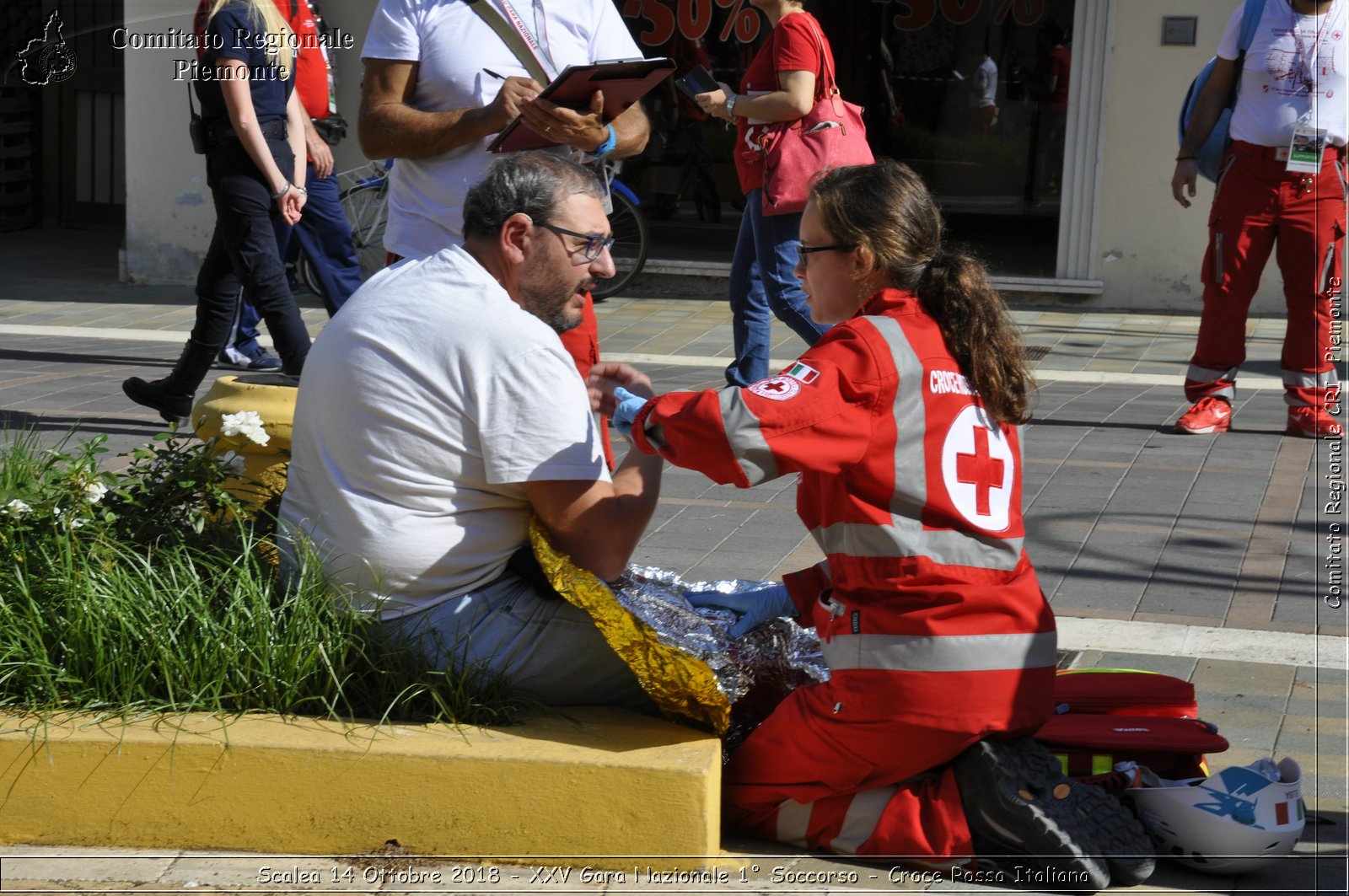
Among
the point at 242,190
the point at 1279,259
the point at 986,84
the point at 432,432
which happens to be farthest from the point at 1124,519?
the point at 986,84

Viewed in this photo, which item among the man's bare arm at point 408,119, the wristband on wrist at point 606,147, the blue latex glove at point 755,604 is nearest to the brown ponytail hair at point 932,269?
the blue latex glove at point 755,604

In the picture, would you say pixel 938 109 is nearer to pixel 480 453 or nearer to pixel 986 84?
pixel 986 84

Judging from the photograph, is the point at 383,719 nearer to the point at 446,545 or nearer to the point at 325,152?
the point at 446,545

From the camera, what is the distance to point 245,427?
3668 millimetres

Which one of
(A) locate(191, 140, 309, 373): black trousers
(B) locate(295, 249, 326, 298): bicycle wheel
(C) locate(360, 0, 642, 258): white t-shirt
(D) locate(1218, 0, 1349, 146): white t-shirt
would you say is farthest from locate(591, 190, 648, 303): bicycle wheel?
(C) locate(360, 0, 642, 258): white t-shirt

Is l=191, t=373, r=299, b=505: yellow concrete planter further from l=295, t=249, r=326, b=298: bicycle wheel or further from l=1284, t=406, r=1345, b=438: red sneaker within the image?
l=295, t=249, r=326, b=298: bicycle wheel

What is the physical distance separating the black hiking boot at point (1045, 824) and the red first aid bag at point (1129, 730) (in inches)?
7.1

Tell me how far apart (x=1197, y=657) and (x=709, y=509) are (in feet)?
6.38

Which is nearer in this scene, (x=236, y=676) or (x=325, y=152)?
(x=236, y=676)

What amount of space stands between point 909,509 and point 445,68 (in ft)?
6.73

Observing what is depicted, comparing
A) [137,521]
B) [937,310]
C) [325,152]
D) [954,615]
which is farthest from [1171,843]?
[325,152]

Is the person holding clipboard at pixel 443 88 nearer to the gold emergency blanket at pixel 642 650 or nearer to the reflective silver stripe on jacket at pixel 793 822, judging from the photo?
the gold emergency blanket at pixel 642 650

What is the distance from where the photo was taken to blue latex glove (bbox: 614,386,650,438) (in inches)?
114

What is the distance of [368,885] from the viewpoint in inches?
107
